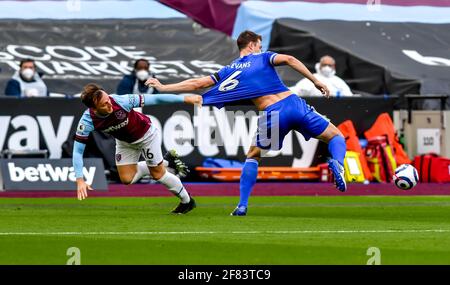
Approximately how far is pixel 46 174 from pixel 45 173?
3 centimetres

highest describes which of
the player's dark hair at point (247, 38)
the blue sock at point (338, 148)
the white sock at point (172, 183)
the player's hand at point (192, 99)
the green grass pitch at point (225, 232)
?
the player's dark hair at point (247, 38)

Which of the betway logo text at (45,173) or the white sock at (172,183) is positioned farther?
the betway logo text at (45,173)

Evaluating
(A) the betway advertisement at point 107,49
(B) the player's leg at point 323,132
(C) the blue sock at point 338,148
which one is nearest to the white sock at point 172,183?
(B) the player's leg at point 323,132

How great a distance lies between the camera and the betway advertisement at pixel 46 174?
22.8 meters

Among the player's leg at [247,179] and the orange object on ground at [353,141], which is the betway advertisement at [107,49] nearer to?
the orange object on ground at [353,141]

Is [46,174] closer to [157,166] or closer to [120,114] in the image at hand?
[157,166]

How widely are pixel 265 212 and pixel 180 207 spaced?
50.7 inches

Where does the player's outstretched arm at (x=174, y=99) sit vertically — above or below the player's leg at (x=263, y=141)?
above

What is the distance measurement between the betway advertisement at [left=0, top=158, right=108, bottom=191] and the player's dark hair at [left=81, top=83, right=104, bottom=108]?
703cm

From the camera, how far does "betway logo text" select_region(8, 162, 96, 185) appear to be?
2280cm

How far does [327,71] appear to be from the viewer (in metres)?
26.5

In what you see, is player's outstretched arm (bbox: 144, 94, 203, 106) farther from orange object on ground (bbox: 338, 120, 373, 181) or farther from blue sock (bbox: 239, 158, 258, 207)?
orange object on ground (bbox: 338, 120, 373, 181)

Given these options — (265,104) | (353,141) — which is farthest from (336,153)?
(353,141)

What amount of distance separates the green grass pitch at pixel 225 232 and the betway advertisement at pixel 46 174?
8.08ft
